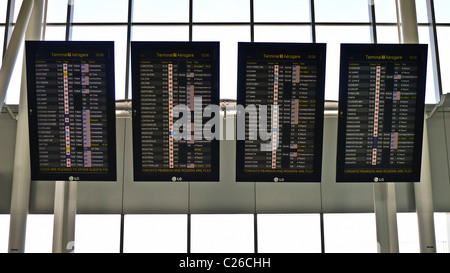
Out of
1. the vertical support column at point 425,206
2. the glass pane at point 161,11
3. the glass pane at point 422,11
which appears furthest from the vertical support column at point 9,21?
the glass pane at point 422,11

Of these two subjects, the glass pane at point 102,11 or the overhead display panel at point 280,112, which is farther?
the glass pane at point 102,11

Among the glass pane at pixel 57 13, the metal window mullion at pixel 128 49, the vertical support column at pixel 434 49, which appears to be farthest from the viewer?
the glass pane at pixel 57 13

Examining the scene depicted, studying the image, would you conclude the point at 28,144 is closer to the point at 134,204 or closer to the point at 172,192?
the point at 134,204

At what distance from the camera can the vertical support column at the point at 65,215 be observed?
4.29 metres

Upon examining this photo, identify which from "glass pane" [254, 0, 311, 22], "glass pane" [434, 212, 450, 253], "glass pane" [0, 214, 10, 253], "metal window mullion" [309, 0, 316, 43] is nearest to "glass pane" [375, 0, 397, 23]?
"metal window mullion" [309, 0, 316, 43]

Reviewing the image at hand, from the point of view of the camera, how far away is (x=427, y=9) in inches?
328

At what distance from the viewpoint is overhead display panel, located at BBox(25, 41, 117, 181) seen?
4.17m

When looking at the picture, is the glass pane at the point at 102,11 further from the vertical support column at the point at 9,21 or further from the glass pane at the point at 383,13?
the glass pane at the point at 383,13

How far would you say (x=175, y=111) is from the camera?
4254 millimetres

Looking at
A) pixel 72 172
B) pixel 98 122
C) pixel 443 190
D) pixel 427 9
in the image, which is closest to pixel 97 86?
pixel 98 122

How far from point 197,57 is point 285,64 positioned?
80 centimetres

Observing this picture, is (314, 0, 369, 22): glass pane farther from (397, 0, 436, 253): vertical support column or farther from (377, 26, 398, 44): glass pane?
(397, 0, 436, 253): vertical support column

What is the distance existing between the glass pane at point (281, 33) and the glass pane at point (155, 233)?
4.00 metres

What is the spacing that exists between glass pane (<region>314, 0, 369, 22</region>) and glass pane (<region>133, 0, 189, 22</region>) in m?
2.36
